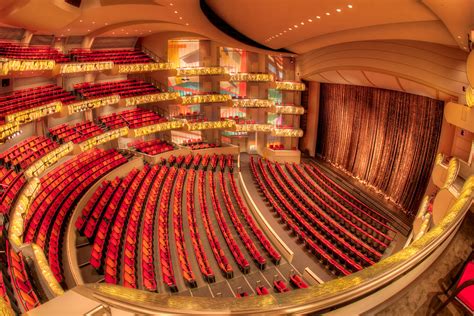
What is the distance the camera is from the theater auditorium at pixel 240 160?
10.8 ft

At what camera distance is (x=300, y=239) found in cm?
1262

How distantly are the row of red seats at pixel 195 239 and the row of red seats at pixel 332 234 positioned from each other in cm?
439

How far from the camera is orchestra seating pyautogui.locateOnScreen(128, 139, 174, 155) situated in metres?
19.0

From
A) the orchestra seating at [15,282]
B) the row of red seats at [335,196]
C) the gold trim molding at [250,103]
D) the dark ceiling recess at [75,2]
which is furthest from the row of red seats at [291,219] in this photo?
the dark ceiling recess at [75,2]

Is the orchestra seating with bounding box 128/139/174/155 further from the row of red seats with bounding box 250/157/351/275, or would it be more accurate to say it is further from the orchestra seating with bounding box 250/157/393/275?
the orchestra seating with bounding box 250/157/393/275

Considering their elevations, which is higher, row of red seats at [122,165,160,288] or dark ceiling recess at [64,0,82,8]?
dark ceiling recess at [64,0,82,8]

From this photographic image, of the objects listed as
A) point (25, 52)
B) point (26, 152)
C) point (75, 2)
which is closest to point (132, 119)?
point (25, 52)

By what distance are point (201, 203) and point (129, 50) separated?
1337 centimetres

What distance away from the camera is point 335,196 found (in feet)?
53.6

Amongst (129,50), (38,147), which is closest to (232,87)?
(129,50)

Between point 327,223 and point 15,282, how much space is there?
11215 millimetres

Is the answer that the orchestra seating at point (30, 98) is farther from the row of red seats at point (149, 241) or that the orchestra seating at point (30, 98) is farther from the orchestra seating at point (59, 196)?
the row of red seats at point (149, 241)

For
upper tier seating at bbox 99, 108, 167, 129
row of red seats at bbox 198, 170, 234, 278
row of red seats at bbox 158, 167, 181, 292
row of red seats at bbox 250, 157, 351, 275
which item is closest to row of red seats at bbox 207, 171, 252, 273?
row of red seats at bbox 198, 170, 234, 278

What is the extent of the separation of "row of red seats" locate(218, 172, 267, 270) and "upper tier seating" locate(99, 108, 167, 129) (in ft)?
21.6
